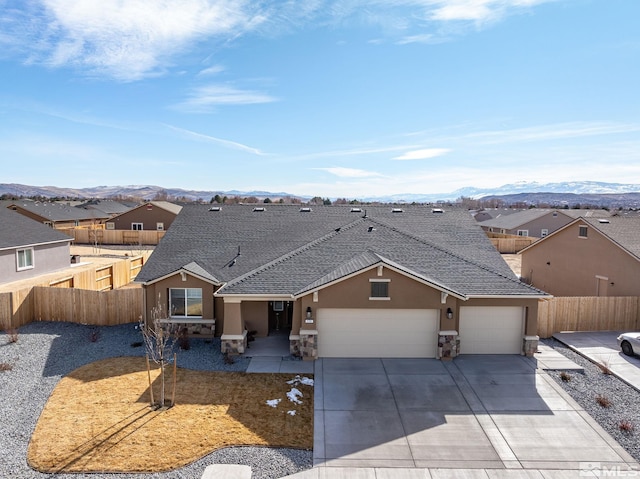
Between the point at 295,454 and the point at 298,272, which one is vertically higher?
the point at 298,272

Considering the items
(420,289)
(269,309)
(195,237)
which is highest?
(195,237)

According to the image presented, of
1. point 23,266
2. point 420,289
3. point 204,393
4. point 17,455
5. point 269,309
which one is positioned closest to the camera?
point 17,455

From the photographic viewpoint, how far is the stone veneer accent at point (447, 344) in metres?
14.9

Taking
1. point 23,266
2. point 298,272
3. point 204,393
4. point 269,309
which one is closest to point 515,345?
point 298,272

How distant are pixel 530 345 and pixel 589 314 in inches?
215

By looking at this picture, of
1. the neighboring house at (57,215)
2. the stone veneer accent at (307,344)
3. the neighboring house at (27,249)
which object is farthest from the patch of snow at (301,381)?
the neighboring house at (57,215)

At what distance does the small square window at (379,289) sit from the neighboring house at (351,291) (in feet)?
0.12

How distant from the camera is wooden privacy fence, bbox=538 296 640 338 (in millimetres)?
18078

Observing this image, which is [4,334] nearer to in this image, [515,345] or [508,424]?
[508,424]

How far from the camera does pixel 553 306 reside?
1808 cm

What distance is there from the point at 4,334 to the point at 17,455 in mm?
9405

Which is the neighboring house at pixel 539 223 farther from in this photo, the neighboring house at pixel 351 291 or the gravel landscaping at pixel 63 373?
the gravel landscaping at pixel 63 373

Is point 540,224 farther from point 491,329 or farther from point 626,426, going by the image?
point 626,426

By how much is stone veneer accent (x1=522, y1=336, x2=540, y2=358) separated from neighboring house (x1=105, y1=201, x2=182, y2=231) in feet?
161
